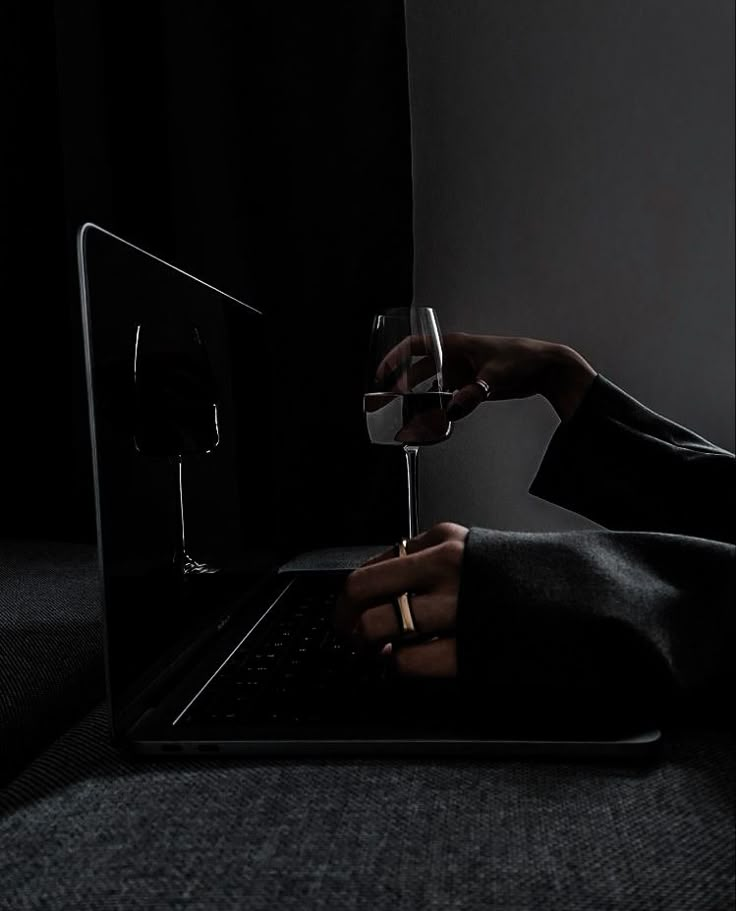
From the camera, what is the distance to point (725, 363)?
145 centimetres

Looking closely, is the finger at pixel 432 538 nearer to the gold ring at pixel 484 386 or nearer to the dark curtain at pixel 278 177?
the gold ring at pixel 484 386

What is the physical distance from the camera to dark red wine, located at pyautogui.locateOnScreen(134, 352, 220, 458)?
0.66 meters

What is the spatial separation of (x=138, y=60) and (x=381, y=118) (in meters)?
0.44

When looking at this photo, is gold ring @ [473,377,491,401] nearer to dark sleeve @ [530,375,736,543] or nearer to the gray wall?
dark sleeve @ [530,375,736,543]

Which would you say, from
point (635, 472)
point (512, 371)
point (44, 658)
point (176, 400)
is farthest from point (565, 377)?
point (44, 658)

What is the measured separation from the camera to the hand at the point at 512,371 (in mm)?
1009

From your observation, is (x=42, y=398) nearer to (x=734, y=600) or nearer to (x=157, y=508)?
(x=157, y=508)

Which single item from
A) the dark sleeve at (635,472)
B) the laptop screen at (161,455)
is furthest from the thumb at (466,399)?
the laptop screen at (161,455)

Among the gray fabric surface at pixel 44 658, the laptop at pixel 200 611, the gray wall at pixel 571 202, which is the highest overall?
the gray wall at pixel 571 202

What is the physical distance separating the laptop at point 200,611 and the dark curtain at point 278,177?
587 millimetres

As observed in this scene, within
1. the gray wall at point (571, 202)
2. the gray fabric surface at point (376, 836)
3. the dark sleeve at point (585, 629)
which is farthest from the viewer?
the gray wall at point (571, 202)

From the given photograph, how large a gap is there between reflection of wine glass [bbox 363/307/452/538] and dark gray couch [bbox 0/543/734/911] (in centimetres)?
42

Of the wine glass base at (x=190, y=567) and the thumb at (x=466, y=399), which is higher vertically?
the thumb at (x=466, y=399)

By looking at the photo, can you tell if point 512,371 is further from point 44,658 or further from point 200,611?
point 44,658
